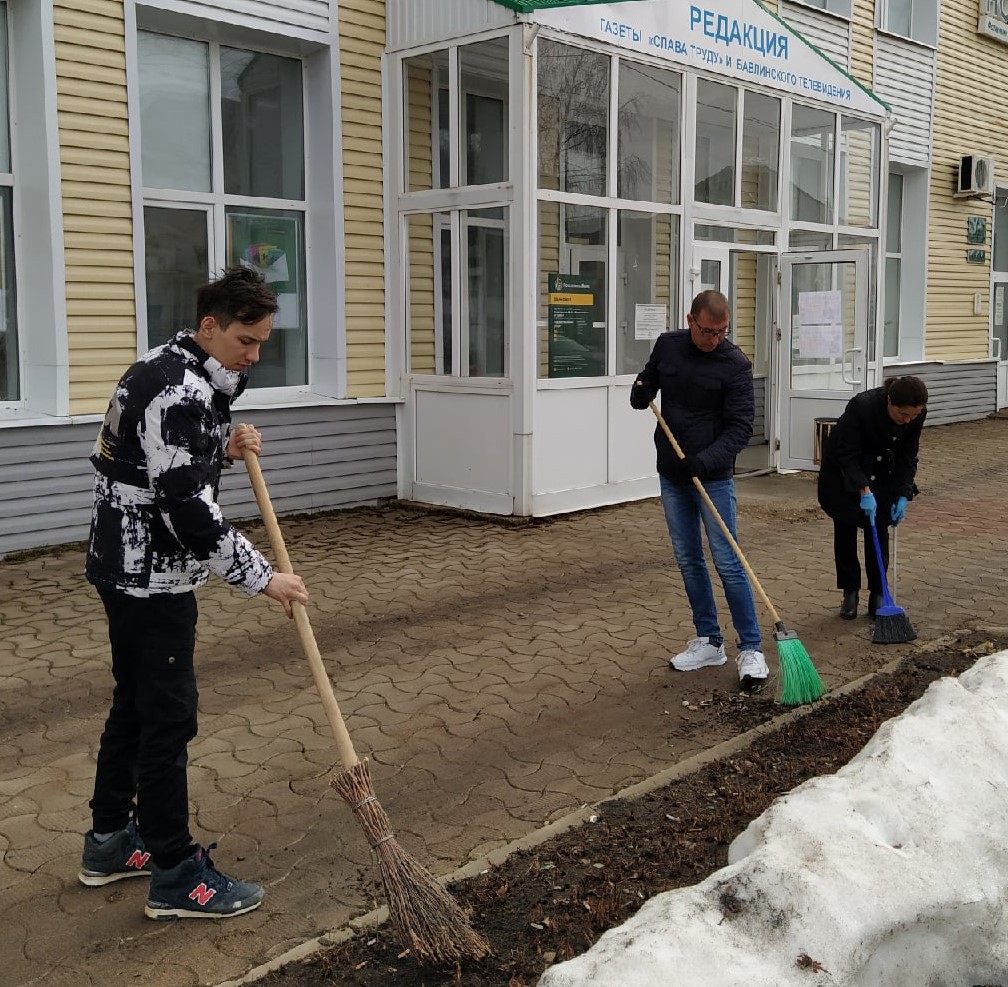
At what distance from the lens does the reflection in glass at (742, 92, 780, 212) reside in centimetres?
1200

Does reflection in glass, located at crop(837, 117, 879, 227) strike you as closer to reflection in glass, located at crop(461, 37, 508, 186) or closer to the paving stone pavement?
the paving stone pavement

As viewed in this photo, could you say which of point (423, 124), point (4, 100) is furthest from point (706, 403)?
point (4, 100)

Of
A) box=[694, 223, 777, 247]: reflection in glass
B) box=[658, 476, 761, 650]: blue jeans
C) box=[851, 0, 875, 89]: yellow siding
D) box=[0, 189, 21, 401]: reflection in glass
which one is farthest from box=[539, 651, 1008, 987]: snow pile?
box=[851, 0, 875, 89]: yellow siding

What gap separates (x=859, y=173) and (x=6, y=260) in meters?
9.66

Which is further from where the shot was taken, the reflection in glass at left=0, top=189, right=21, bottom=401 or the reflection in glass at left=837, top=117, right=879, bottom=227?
the reflection in glass at left=837, top=117, right=879, bottom=227

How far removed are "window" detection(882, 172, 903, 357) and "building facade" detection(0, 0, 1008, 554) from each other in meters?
5.95

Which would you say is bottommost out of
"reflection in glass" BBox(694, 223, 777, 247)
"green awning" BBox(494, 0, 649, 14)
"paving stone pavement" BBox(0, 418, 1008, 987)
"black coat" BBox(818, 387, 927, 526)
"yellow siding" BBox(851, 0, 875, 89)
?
"paving stone pavement" BBox(0, 418, 1008, 987)

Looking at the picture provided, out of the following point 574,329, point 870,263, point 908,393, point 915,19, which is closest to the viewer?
point 908,393

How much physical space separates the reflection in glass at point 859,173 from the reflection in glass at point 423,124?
18.0 ft

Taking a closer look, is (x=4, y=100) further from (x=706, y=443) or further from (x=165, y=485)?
(x=165, y=485)

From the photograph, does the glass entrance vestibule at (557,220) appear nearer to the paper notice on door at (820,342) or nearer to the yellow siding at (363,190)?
the yellow siding at (363,190)

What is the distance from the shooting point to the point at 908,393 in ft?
20.1

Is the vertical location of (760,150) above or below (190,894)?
above

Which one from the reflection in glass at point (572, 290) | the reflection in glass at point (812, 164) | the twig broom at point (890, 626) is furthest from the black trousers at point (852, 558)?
the reflection in glass at point (812, 164)
